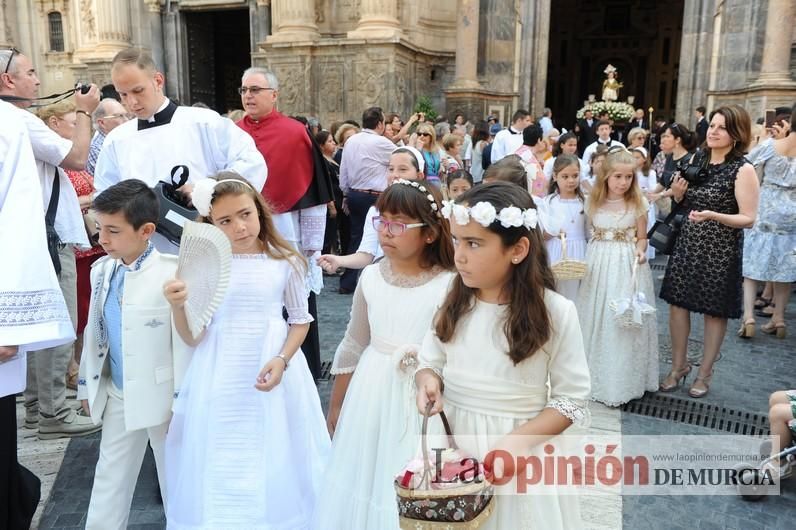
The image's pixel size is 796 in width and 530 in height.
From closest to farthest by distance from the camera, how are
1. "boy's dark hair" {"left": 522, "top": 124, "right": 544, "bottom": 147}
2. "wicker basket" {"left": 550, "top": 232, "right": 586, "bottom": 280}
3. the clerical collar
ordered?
the clerical collar → "wicker basket" {"left": 550, "top": 232, "right": 586, "bottom": 280} → "boy's dark hair" {"left": 522, "top": 124, "right": 544, "bottom": 147}

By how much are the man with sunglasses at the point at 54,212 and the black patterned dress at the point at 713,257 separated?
422 cm

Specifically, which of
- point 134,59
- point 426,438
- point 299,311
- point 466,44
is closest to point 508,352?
point 426,438

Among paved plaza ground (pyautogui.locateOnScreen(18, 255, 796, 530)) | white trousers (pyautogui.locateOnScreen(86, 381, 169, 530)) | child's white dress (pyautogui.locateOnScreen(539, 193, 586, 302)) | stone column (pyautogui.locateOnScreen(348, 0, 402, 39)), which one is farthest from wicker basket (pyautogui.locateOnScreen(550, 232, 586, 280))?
stone column (pyautogui.locateOnScreen(348, 0, 402, 39))

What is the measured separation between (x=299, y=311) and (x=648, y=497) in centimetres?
227

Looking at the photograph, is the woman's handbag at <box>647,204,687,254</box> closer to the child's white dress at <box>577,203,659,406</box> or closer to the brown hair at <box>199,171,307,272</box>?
the child's white dress at <box>577,203,659,406</box>

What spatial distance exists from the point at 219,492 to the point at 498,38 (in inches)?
605

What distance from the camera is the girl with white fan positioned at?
2.63 m

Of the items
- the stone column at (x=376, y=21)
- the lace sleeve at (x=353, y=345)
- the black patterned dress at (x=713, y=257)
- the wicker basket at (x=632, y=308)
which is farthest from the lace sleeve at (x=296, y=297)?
the stone column at (x=376, y=21)

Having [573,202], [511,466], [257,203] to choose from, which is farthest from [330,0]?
[511,466]

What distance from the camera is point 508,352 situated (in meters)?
2.04

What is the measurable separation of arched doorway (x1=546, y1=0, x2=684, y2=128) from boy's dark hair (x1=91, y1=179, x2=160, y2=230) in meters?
25.9

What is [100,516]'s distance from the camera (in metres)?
2.74

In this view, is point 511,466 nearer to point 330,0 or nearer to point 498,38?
point 330,0

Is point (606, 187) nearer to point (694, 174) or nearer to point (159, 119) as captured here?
point (694, 174)
